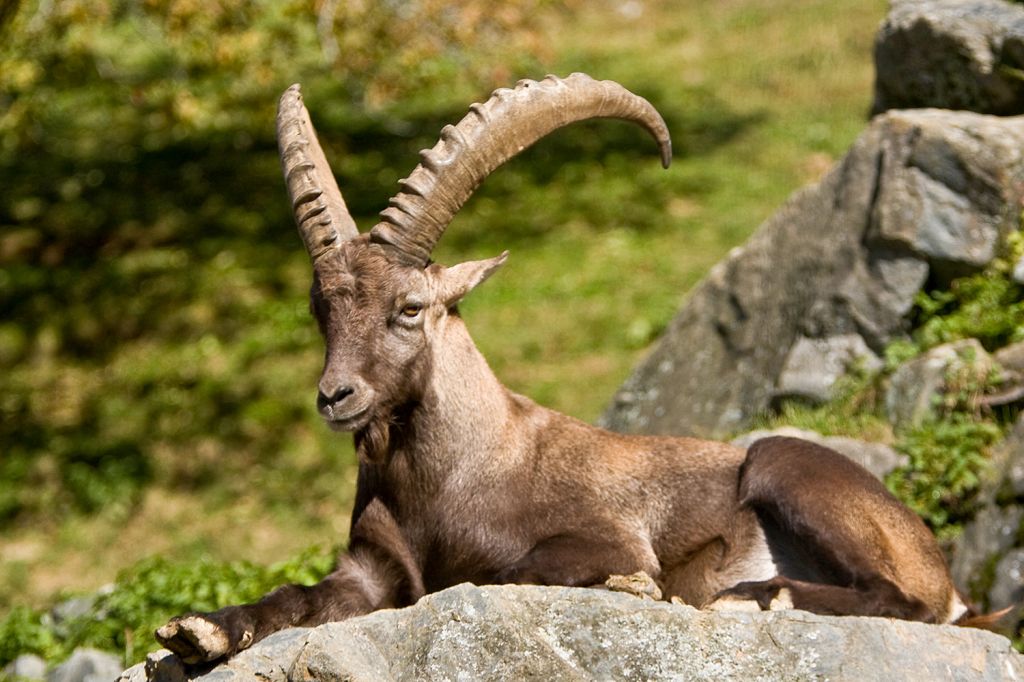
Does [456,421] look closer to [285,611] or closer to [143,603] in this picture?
[285,611]

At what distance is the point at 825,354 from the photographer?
9.78 meters

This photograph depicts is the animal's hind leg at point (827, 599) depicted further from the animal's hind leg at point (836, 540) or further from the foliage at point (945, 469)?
the foliage at point (945, 469)

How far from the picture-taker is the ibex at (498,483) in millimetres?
6301

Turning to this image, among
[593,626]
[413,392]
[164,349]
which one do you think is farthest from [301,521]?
[593,626]

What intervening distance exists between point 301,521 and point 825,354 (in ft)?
18.8

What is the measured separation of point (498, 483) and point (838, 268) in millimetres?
4180

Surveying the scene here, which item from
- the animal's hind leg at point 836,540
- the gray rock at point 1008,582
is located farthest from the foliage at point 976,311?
Result: the animal's hind leg at point 836,540

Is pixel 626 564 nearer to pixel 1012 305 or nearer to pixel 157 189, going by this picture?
pixel 1012 305

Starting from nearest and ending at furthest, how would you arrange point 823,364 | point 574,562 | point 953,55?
point 574,562, point 823,364, point 953,55

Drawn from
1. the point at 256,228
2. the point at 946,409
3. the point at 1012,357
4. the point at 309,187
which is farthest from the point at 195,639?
the point at 256,228

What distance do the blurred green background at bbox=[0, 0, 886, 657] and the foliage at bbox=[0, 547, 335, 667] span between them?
63 cm

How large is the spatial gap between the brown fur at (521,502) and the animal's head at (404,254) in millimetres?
13

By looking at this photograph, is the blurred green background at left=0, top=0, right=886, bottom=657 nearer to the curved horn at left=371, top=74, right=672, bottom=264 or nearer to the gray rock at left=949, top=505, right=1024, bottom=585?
the curved horn at left=371, top=74, right=672, bottom=264

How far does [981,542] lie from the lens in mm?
7812
